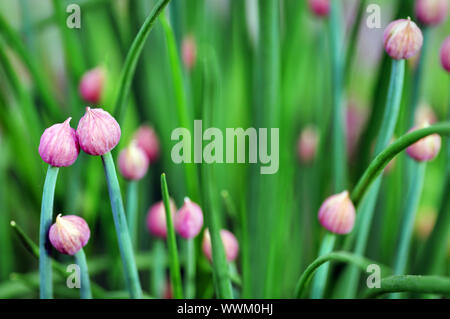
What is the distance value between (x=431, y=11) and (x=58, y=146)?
0.33m

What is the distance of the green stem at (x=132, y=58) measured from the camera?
1.12 feet

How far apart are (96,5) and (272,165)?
0.28 metres

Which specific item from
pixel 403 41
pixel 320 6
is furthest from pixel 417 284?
pixel 320 6

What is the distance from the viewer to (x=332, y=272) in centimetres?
49

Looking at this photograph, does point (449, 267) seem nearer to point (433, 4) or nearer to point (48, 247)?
point (433, 4)

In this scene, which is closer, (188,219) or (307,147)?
(188,219)

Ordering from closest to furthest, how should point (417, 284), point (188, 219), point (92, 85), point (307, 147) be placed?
point (417, 284)
point (188, 219)
point (92, 85)
point (307, 147)

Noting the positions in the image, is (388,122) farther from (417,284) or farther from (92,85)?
(92,85)

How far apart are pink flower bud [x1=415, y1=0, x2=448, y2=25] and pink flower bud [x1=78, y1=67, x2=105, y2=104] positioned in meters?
0.32

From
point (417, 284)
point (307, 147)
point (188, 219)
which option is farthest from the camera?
point (307, 147)

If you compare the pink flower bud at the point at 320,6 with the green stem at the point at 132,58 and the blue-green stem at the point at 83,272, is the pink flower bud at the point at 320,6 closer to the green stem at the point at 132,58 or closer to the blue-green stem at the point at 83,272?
the green stem at the point at 132,58

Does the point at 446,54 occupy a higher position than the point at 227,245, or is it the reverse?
the point at 446,54

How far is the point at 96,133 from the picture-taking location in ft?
1.06
